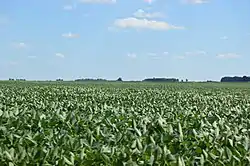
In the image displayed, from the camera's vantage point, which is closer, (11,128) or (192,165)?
(192,165)

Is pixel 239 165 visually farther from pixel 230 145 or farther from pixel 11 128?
pixel 11 128

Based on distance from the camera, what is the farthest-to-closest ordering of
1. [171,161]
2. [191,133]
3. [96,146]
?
1. [191,133]
2. [96,146]
3. [171,161]

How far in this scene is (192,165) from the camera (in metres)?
3.72

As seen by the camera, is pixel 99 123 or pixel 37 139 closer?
pixel 37 139

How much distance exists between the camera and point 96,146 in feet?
13.6

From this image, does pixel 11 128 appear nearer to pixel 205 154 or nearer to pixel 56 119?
pixel 56 119

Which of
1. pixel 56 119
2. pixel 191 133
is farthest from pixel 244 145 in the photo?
pixel 56 119

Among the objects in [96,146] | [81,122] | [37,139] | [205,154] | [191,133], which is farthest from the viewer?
[81,122]

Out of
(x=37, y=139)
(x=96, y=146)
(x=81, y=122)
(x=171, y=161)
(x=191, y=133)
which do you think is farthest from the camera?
(x=81, y=122)

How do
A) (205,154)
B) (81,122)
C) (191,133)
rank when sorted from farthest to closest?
(81,122)
(191,133)
(205,154)

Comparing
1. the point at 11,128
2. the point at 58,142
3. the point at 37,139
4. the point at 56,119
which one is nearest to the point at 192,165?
the point at 58,142

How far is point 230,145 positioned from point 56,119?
2.49 metres

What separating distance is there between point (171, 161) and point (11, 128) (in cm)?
233

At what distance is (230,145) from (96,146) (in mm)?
1264
